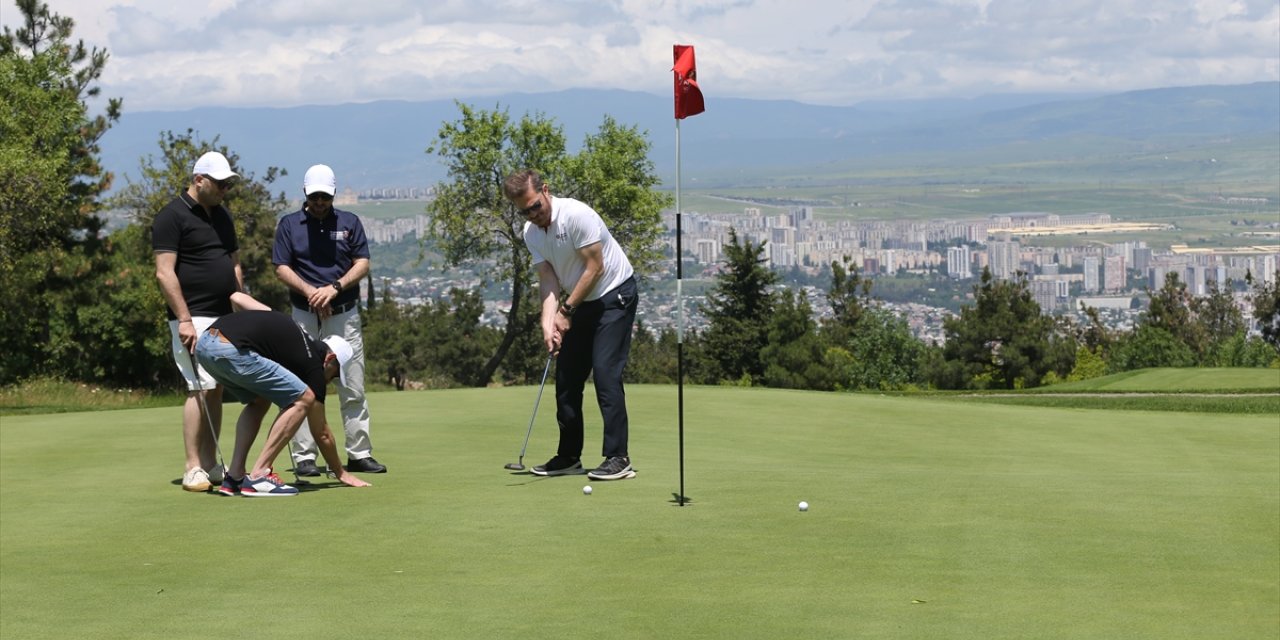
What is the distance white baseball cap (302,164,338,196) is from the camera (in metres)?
10.1

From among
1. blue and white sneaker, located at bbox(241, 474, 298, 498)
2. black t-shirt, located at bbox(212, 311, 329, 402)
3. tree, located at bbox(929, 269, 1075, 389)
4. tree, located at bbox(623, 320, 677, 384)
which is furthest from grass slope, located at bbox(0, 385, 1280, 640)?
tree, located at bbox(929, 269, 1075, 389)

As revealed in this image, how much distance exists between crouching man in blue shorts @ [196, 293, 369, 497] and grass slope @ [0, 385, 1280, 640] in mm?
267

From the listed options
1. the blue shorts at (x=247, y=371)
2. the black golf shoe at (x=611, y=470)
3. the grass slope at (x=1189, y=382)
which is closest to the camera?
the blue shorts at (x=247, y=371)

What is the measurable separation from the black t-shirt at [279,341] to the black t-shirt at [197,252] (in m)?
0.39

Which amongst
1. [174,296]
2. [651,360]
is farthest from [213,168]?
[651,360]

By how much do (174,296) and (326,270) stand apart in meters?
1.25

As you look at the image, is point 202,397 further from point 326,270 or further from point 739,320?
point 739,320

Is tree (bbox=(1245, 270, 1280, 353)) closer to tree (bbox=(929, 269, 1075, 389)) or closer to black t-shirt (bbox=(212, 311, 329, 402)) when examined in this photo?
tree (bbox=(929, 269, 1075, 389))

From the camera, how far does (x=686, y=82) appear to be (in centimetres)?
1021

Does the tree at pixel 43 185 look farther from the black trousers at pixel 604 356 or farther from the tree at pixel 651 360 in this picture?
the tree at pixel 651 360

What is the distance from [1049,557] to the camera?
797 cm

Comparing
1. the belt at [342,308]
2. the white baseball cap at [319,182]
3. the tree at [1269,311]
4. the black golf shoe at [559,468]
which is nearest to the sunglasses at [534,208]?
the white baseball cap at [319,182]

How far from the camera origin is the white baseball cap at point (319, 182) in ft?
33.2

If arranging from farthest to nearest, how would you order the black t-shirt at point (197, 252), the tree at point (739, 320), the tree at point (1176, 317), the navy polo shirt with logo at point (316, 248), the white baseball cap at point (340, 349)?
the tree at point (1176, 317), the tree at point (739, 320), the navy polo shirt with logo at point (316, 248), the white baseball cap at point (340, 349), the black t-shirt at point (197, 252)
